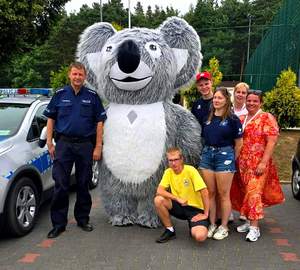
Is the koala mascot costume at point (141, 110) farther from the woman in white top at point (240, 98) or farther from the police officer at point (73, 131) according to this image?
the woman in white top at point (240, 98)

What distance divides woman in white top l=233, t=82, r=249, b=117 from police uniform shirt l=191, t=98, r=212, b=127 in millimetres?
342

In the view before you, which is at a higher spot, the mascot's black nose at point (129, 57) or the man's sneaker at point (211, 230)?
the mascot's black nose at point (129, 57)

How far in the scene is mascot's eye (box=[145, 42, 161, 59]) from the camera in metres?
4.19

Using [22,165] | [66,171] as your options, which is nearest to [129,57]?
[66,171]

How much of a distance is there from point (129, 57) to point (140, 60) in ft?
0.44

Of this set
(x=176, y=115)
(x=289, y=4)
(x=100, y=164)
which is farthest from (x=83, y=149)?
(x=289, y=4)

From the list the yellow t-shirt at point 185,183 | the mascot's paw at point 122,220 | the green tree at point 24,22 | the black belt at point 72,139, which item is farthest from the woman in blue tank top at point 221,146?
the green tree at point 24,22

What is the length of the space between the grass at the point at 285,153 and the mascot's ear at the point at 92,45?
4.03 m

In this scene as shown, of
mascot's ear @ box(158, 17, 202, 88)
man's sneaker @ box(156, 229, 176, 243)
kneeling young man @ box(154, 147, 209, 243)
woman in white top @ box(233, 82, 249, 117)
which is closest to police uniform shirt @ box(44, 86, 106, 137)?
kneeling young man @ box(154, 147, 209, 243)

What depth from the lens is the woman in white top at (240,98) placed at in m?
4.47

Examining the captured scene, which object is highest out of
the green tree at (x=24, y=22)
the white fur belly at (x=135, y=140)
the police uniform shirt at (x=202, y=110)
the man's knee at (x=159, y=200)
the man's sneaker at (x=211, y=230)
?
the green tree at (x=24, y=22)

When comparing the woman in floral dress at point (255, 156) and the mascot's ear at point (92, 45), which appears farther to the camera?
the mascot's ear at point (92, 45)

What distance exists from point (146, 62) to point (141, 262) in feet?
6.36

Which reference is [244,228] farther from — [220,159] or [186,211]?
[220,159]
